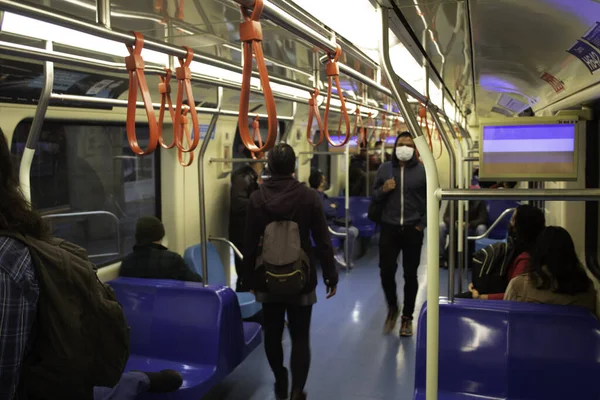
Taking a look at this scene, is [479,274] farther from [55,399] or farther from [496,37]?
[55,399]

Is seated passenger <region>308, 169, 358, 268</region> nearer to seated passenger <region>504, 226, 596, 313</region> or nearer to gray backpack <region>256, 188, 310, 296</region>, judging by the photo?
gray backpack <region>256, 188, 310, 296</region>

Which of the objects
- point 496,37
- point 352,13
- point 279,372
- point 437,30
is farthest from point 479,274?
point 352,13

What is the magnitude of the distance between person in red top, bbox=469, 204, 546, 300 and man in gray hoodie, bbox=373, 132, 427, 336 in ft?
3.06

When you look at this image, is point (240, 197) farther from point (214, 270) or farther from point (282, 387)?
point (282, 387)

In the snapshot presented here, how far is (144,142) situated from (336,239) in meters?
3.54

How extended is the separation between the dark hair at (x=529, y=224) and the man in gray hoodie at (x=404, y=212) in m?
1.02

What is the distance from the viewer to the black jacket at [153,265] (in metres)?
3.65

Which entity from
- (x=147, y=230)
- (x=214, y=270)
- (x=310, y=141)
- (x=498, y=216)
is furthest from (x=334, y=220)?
(x=310, y=141)

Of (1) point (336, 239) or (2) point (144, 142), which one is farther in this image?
(1) point (336, 239)

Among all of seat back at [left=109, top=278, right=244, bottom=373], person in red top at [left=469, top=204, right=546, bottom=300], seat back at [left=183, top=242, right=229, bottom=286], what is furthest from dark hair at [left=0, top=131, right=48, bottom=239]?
seat back at [left=183, top=242, right=229, bottom=286]

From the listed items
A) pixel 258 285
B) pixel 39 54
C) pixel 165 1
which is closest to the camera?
pixel 39 54

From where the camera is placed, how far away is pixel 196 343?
10.8ft

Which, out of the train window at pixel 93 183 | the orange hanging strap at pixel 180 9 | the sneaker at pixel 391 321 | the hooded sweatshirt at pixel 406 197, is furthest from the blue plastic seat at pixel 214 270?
the orange hanging strap at pixel 180 9

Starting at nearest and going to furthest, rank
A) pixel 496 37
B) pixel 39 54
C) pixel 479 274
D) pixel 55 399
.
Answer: pixel 55 399
pixel 39 54
pixel 496 37
pixel 479 274
